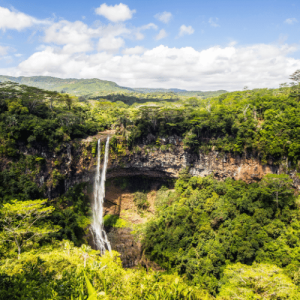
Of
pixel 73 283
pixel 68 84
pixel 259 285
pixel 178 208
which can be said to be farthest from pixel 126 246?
pixel 68 84

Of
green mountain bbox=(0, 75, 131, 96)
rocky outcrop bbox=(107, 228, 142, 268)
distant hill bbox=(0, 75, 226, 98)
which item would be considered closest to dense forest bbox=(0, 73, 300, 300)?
rocky outcrop bbox=(107, 228, 142, 268)

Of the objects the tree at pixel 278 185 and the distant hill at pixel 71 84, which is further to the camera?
the distant hill at pixel 71 84

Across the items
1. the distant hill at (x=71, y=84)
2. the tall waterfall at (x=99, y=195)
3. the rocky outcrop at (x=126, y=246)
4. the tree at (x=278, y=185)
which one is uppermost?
the distant hill at (x=71, y=84)

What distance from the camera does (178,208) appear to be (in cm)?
2180

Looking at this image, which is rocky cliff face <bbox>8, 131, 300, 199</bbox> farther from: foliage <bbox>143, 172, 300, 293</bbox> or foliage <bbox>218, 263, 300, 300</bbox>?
foliage <bbox>218, 263, 300, 300</bbox>

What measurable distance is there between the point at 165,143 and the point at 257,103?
39.7 ft

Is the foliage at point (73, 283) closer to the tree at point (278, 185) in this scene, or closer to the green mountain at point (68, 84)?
the tree at point (278, 185)

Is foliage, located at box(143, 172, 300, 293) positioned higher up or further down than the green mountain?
further down

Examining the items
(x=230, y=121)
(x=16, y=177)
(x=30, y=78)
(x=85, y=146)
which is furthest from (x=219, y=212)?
(x=30, y=78)

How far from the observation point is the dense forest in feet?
34.9

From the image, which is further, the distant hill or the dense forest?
the distant hill

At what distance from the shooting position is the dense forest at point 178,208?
10.6 m

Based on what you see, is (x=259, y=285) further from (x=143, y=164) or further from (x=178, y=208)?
(x=143, y=164)

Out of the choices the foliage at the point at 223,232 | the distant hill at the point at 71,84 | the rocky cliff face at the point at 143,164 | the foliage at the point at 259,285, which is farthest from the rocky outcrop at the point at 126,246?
the distant hill at the point at 71,84
